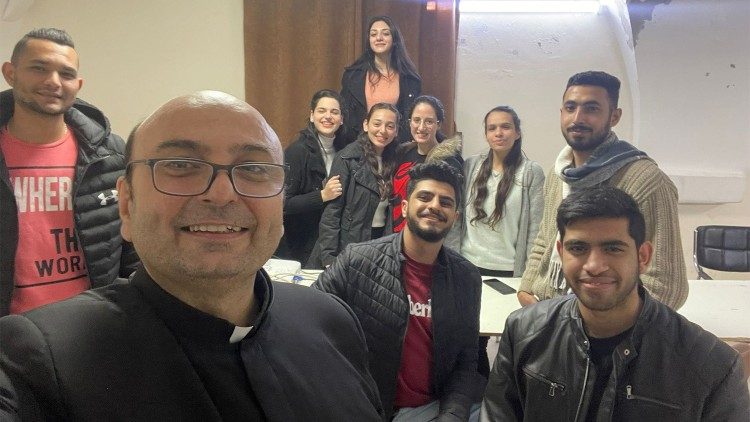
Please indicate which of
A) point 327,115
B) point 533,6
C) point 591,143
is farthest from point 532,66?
point 591,143

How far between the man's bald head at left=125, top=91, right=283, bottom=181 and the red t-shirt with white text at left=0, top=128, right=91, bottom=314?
89 cm

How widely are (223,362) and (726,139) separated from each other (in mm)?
3571

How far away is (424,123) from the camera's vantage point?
2.55 metres

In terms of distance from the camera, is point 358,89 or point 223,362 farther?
point 358,89

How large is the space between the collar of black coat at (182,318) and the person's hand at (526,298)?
141cm

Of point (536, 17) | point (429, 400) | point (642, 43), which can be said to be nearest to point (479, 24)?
point (536, 17)

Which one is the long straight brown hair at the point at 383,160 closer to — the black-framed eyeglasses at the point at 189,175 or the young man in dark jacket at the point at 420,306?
the young man in dark jacket at the point at 420,306

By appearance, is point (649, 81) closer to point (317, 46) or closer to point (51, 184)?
point (317, 46)

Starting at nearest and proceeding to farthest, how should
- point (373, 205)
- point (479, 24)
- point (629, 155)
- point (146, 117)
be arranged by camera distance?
point (146, 117) → point (629, 155) → point (373, 205) → point (479, 24)

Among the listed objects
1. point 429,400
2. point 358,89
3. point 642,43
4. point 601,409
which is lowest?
point 429,400

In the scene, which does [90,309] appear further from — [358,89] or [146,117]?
[358,89]

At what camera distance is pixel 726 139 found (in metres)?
3.29

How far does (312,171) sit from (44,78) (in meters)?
1.38

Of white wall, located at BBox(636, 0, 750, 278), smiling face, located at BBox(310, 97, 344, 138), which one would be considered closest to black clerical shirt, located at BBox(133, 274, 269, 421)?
smiling face, located at BBox(310, 97, 344, 138)
